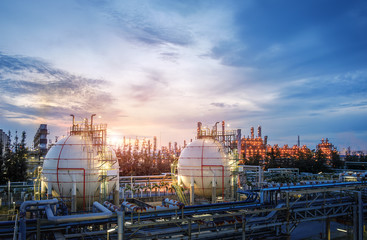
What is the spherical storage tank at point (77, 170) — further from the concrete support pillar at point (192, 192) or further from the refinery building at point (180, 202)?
the concrete support pillar at point (192, 192)

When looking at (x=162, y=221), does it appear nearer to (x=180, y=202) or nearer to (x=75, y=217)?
(x=180, y=202)

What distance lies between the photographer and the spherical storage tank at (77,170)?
2225 cm

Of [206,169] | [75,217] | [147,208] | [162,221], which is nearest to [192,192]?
[206,169]

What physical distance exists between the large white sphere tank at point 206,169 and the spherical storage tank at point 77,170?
7.41 metres

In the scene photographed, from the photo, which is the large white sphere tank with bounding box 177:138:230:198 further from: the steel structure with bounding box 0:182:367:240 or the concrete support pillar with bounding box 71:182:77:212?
the concrete support pillar with bounding box 71:182:77:212

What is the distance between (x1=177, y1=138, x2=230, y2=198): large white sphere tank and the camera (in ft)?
89.9

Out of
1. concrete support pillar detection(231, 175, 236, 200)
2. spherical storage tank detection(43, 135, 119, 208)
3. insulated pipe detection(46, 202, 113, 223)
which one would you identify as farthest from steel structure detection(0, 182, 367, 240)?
concrete support pillar detection(231, 175, 236, 200)

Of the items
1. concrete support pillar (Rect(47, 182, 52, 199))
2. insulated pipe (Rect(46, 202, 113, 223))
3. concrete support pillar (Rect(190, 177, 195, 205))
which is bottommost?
concrete support pillar (Rect(190, 177, 195, 205))

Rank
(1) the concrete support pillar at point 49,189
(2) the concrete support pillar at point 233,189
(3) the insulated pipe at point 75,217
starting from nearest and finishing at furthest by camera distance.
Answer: (3) the insulated pipe at point 75,217
(1) the concrete support pillar at point 49,189
(2) the concrete support pillar at point 233,189

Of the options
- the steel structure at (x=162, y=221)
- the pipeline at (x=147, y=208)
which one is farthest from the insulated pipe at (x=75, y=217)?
the pipeline at (x=147, y=208)

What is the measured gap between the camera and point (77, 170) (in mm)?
22406

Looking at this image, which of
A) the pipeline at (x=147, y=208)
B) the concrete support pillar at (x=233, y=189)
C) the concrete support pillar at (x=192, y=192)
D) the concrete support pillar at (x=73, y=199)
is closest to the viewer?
the pipeline at (x=147, y=208)

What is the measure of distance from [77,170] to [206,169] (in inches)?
453

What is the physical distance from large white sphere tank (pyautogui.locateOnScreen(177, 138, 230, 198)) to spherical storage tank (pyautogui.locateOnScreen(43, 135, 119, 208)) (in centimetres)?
741
